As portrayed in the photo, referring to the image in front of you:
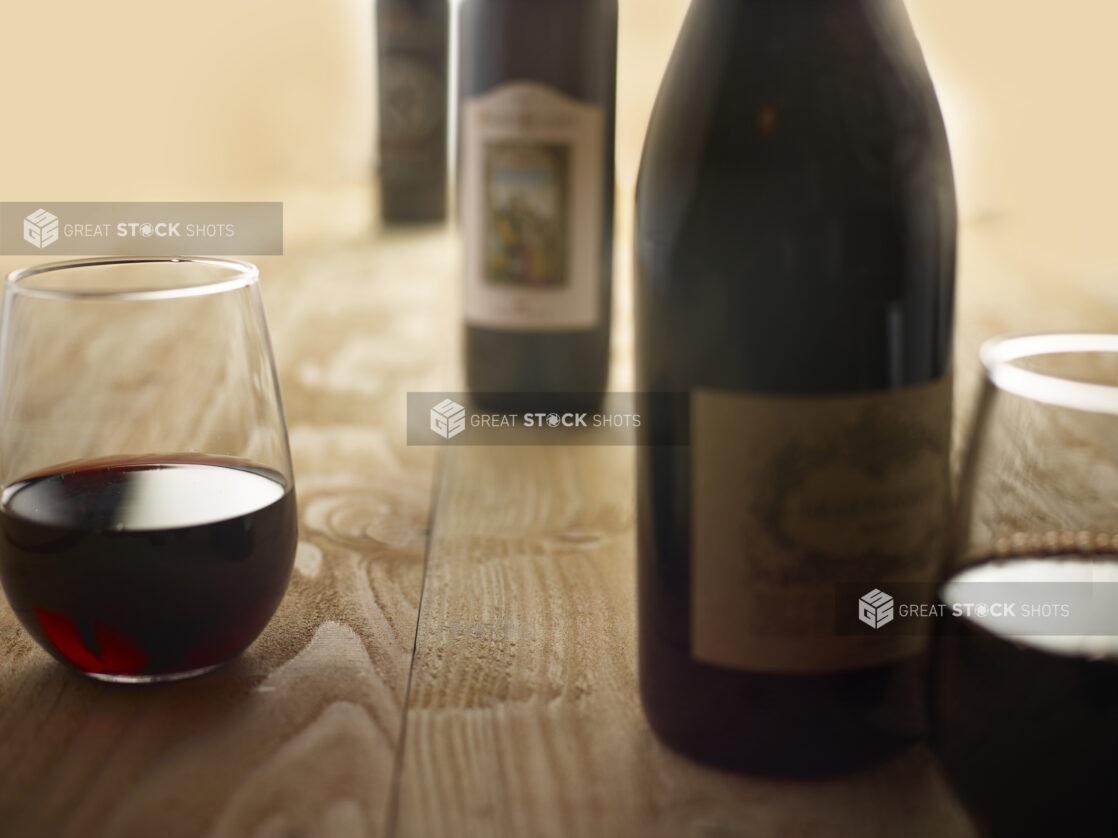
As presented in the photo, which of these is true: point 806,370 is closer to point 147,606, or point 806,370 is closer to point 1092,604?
point 1092,604

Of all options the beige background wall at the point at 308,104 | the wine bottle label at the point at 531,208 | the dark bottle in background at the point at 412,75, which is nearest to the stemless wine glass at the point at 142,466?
the wine bottle label at the point at 531,208

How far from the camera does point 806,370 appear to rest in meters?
0.41

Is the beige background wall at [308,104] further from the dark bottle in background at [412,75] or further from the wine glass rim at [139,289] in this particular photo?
the wine glass rim at [139,289]

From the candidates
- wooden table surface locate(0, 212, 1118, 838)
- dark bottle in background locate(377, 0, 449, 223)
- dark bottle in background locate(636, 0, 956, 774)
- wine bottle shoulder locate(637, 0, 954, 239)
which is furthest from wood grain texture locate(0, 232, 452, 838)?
dark bottle in background locate(377, 0, 449, 223)

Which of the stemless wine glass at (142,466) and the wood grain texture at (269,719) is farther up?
the stemless wine glass at (142,466)

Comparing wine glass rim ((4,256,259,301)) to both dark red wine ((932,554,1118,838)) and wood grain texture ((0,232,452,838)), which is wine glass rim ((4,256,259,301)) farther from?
dark red wine ((932,554,1118,838))

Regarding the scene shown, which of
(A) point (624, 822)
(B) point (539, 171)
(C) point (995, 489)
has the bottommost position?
(A) point (624, 822)

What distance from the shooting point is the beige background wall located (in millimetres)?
1898

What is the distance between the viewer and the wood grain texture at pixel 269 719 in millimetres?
412

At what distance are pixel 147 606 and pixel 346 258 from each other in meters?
1.38

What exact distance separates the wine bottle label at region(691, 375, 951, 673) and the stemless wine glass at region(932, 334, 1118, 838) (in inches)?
1.1

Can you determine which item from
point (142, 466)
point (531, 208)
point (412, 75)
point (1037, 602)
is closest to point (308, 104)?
point (412, 75)

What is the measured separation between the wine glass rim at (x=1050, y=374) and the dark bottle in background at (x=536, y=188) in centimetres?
59

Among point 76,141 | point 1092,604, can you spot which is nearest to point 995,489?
point 1092,604
